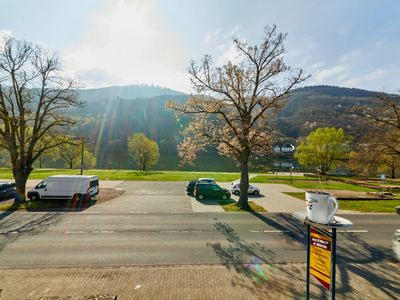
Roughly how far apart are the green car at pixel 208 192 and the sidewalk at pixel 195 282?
13.5 m

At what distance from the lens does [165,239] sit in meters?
12.2

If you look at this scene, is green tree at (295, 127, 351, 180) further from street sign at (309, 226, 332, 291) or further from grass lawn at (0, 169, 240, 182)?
street sign at (309, 226, 332, 291)

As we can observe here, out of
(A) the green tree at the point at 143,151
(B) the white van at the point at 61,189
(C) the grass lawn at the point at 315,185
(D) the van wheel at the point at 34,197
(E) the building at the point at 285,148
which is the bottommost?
(C) the grass lawn at the point at 315,185

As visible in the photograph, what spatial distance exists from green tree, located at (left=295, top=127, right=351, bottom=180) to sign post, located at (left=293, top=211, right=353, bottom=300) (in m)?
51.7

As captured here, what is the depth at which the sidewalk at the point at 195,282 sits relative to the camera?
7281 millimetres

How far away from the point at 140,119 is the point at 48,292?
181263mm

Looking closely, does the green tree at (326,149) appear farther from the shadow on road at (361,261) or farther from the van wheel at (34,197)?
the van wheel at (34,197)

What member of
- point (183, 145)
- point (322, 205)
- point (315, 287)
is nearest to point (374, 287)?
point (315, 287)

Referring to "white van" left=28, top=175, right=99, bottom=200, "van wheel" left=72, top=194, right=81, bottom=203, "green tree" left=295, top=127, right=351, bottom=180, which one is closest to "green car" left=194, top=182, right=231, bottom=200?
"white van" left=28, top=175, right=99, bottom=200

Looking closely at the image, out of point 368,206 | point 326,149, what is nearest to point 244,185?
point 368,206

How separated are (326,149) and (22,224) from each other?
54291mm

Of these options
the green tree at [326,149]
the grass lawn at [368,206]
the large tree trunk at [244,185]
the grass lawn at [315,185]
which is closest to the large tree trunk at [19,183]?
the large tree trunk at [244,185]

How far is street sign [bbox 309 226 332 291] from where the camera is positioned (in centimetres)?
548

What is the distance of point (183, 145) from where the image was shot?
62.5 ft
